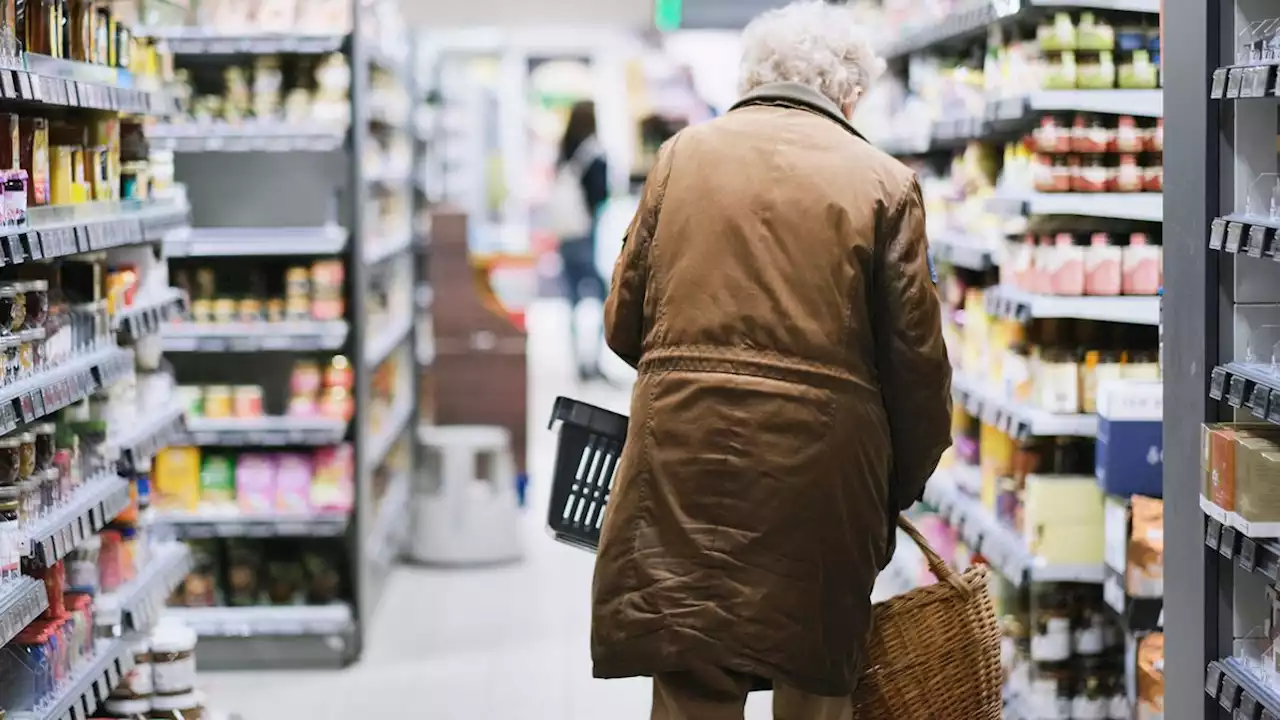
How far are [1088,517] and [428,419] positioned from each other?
4.96 m

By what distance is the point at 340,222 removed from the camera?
21.4ft

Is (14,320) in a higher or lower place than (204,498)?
higher

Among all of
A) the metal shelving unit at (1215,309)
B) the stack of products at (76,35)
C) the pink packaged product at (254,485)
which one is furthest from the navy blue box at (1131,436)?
the pink packaged product at (254,485)

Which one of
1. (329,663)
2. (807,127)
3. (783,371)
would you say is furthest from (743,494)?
(329,663)

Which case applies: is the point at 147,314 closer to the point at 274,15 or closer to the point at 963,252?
the point at 274,15

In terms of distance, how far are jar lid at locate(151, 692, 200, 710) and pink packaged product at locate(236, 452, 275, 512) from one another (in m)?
1.91

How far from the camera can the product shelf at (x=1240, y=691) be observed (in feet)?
10.2

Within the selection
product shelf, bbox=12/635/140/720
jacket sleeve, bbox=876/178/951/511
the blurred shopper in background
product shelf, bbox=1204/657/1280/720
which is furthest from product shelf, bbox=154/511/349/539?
the blurred shopper in background

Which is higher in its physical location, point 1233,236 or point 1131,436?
point 1233,236

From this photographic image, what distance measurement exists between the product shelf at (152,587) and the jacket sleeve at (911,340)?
1.92 metres

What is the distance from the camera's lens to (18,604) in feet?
10.3

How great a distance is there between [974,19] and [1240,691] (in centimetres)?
280

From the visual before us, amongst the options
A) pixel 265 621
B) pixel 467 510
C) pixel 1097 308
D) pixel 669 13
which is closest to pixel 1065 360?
pixel 1097 308

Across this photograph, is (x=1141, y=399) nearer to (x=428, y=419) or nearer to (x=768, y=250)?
(x=768, y=250)
